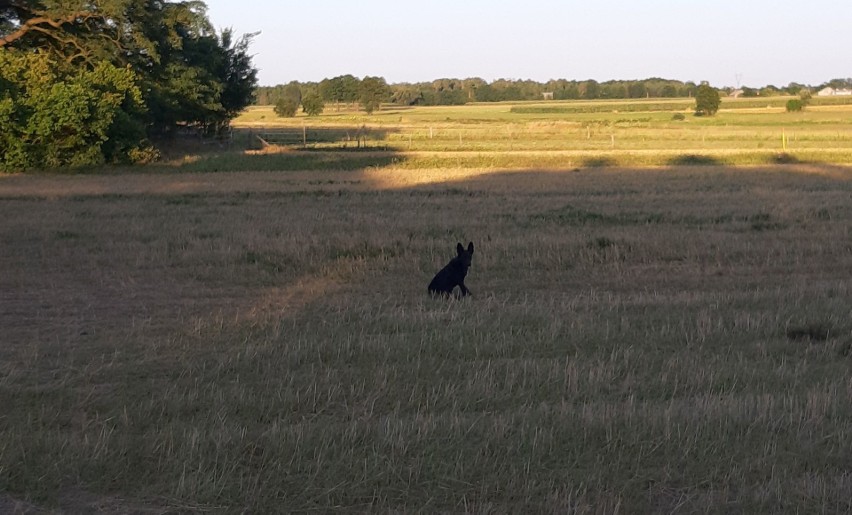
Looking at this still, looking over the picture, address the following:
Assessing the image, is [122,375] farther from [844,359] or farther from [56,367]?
[844,359]

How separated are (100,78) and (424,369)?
1304 inches

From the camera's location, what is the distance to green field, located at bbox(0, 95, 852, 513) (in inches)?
197

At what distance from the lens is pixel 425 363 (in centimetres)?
766

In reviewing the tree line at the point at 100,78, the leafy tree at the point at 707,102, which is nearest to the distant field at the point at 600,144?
the leafy tree at the point at 707,102

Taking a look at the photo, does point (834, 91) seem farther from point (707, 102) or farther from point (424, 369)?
point (424, 369)

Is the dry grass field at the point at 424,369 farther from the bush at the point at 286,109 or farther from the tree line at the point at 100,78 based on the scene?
the bush at the point at 286,109

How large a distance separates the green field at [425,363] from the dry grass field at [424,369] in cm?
3

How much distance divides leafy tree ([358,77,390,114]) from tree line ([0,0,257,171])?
9010 centimetres

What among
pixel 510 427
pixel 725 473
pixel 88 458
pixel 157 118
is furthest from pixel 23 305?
pixel 157 118

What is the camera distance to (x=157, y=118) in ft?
147

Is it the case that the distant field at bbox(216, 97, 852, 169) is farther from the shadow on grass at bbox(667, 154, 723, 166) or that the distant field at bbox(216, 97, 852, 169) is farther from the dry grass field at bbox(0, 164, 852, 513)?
the dry grass field at bbox(0, 164, 852, 513)

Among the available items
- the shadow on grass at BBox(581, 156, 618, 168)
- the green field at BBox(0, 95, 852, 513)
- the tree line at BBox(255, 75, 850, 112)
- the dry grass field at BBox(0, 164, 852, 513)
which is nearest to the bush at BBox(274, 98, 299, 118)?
the tree line at BBox(255, 75, 850, 112)

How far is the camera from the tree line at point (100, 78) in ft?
111

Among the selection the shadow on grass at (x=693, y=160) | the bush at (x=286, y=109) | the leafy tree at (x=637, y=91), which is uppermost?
the leafy tree at (x=637, y=91)
